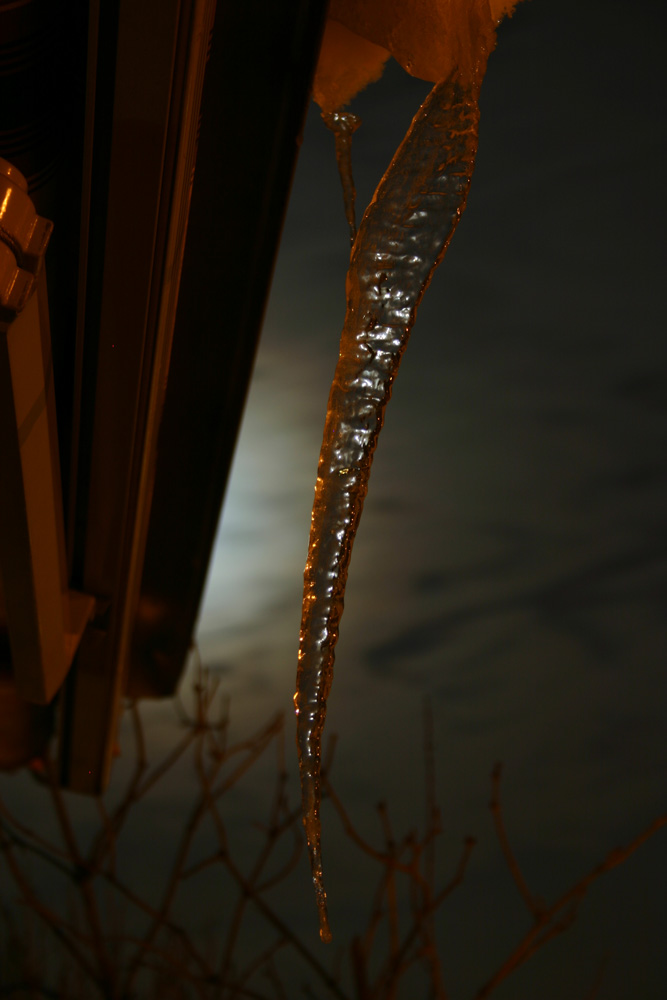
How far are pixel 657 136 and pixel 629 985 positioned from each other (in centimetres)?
784

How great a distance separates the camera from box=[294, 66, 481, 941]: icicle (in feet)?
1.79

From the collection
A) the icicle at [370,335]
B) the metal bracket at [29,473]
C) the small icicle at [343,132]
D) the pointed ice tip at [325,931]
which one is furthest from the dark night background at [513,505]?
the pointed ice tip at [325,931]

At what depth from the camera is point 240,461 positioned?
2.70 m

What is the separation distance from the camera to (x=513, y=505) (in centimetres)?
379

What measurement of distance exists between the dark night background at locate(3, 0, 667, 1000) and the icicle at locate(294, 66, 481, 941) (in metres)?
0.46

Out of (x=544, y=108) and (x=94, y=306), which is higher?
(x=544, y=108)

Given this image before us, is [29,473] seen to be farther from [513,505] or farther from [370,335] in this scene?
[513,505]

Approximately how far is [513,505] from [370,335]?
3.33m

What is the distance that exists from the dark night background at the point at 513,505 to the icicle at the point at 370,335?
1.52 ft

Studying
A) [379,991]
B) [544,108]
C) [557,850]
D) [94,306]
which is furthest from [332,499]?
[557,850]

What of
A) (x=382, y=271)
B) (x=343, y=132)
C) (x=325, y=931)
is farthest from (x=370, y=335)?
(x=325, y=931)

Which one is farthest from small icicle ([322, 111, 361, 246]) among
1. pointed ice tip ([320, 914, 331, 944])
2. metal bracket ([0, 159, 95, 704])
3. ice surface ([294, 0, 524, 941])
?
pointed ice tip ([320, 914, 331, 944])

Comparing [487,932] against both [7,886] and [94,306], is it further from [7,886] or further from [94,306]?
[94,306]

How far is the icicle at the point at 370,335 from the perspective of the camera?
1.79ft
